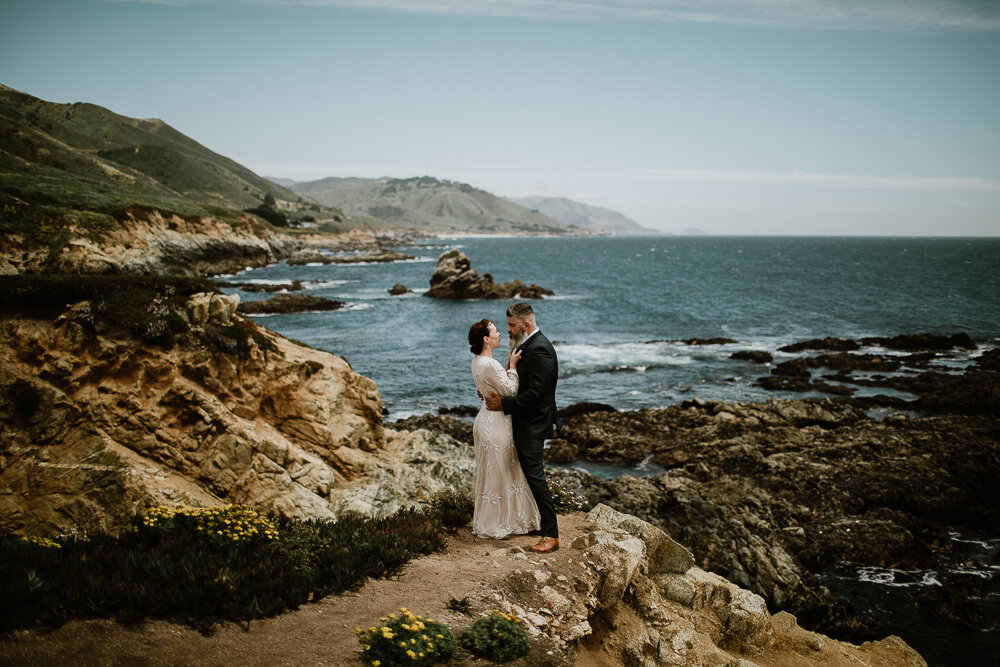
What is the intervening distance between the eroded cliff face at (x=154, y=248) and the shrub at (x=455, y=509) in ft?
54.3

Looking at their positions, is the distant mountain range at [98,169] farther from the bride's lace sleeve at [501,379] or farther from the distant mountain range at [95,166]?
the bride's lace sleeve at [501,379]

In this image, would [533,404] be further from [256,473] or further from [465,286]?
[465,286]

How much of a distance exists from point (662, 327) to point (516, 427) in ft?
150

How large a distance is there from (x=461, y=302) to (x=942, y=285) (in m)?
66.2

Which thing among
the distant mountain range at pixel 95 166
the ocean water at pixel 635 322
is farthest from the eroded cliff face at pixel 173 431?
the distant mountain range at pixel 95 166

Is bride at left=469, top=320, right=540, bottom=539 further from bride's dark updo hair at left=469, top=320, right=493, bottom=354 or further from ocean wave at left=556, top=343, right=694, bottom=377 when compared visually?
ocean wave at left=556, top=343, right=694, bottom=377

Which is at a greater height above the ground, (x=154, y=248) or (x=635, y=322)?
(x=154, y=248)

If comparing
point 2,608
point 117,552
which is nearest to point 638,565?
point 117,552

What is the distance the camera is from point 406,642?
5121 mm

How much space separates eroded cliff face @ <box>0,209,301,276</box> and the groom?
1797 centimetres

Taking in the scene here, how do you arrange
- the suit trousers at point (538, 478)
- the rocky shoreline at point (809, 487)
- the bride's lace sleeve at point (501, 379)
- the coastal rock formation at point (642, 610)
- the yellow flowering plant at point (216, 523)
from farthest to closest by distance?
the rocky shoreline at point (809, 487) < the suit trousers at point (538, 478) < the bride's lace sleeve at point (501, 379) < the yellow flowering plant at point (216, 523) < the coastal rock formation at point (642, 610)

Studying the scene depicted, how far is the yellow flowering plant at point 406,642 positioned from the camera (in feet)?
16.6

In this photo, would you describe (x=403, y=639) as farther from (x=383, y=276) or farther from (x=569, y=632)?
(x=383, y=276)

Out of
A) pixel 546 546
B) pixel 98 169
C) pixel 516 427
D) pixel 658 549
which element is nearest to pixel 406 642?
pixel 546 546
